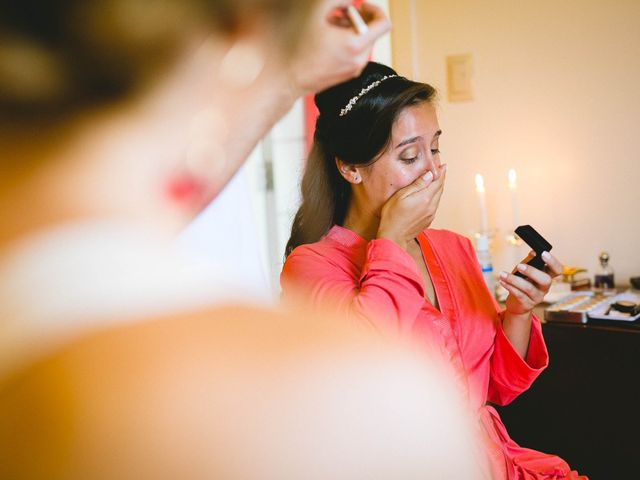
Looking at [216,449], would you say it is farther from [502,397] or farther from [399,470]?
[502,397]

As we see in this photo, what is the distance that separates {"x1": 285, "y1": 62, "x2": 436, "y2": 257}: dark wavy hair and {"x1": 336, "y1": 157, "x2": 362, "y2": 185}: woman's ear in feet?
0.04

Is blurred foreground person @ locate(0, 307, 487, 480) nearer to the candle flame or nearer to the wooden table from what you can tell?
the wooden table

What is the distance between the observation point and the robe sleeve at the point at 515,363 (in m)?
1.04

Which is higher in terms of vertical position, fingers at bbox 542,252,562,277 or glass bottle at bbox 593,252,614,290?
fingers at bbox 542,252,562,277

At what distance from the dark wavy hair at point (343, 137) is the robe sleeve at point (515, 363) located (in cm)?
43

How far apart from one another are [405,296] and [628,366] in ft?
2.42

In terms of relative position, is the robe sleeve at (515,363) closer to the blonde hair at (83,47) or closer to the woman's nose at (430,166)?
the woman's nose at (430,166)

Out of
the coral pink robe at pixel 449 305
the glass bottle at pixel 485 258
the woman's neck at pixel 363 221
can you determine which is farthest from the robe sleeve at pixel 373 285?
the glass bottle at pixel 485 258

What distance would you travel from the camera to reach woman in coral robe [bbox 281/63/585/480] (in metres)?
0.96

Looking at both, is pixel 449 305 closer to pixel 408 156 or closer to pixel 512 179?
pixel 408 156

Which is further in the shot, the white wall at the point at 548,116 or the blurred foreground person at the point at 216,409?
the white wall at the point at 548,116

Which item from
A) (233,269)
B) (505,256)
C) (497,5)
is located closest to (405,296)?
(233,269)

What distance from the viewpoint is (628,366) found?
1.27 meters

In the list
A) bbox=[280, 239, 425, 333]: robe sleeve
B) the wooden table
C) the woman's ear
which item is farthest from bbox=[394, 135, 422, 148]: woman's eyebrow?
the wooden table
